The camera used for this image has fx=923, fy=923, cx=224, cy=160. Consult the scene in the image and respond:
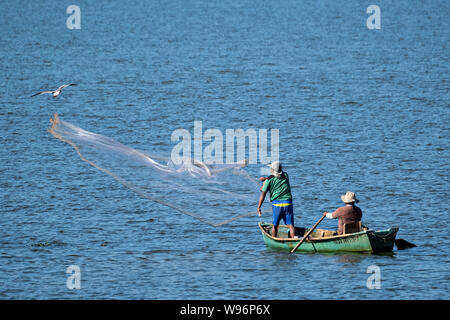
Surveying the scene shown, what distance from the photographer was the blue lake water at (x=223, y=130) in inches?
890

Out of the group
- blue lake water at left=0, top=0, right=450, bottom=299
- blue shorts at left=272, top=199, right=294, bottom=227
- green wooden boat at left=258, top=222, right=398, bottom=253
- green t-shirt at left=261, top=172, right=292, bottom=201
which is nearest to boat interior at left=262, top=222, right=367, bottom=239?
green wooden boat at left=258, top=222, right=398, bottom=253

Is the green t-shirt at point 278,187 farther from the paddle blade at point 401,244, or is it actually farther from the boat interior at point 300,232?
the paddle blade at point 401,244

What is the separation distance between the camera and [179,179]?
24875 millimetres

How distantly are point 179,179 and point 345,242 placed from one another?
4.79 metres

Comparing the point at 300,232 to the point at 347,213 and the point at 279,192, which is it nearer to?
the point at 279,192

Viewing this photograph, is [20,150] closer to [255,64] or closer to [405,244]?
[405,244]

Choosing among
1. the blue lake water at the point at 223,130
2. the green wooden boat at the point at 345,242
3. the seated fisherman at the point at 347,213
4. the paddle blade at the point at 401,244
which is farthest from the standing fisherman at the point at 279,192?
the paddle blade at the point at 401,244

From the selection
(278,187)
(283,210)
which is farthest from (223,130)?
(278,187)

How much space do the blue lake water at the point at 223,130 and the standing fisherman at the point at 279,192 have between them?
109 centimetres

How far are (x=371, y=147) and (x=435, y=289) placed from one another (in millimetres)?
18102

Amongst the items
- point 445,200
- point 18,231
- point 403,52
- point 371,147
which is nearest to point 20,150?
point 18,231

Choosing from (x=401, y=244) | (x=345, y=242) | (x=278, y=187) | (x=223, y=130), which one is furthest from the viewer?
(x=223, y=130)

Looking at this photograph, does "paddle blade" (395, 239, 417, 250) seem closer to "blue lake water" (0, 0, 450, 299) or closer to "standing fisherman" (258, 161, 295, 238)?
"blue lake water" (0, 0, 450, 299)

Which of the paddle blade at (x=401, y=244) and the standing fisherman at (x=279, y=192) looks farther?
the paddle blade at (x=401, y=244)
